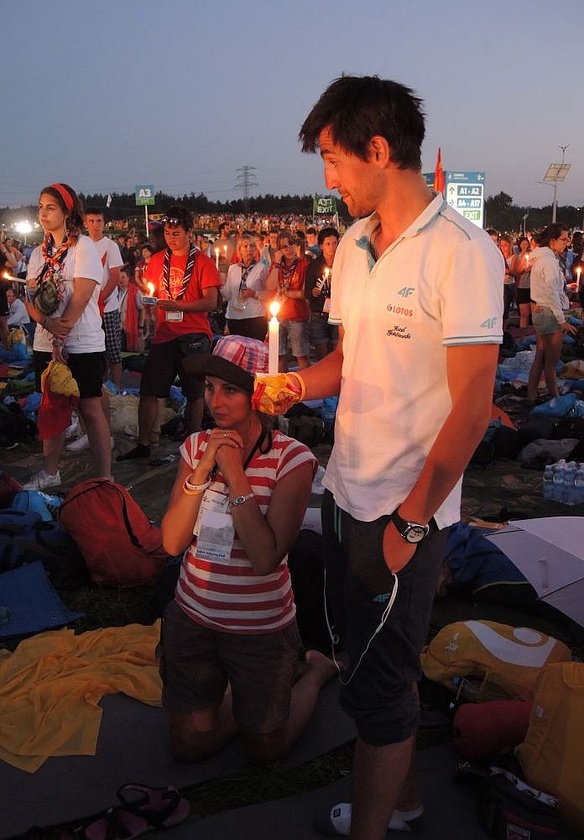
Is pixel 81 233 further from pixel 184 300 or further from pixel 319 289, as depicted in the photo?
pixel 319 289

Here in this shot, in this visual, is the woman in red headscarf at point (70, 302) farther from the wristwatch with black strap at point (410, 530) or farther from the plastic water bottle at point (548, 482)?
the wristwatch with black strap at point (410, 530)

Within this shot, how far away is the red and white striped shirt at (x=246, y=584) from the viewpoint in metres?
2.64

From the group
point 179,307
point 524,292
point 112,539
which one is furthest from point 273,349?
point 524,292

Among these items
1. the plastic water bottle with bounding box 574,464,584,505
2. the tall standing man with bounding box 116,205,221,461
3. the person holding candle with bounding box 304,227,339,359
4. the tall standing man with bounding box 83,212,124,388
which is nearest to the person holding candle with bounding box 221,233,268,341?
the person holding candle with bounding box 304,227,339,359

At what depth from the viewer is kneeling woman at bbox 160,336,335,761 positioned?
8.46 ft

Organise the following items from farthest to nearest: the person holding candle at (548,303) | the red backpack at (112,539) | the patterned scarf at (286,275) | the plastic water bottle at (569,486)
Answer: the patterned scarf at (286,275) < the person holding candle at (548,303) < the plastic water bottle at (569,486) < the red backpack at (112,539)

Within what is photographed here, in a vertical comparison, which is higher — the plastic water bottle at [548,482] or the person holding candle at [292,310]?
the person holding candle at [292,310]

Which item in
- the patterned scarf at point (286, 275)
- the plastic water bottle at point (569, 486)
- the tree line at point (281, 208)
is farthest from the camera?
the tree line at point (281, 208)

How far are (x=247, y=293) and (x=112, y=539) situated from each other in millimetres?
5260

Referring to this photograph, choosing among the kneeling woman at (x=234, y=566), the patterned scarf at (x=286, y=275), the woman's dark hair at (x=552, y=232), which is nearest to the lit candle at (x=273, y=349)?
the kneeling woman at (x=234, y=566)

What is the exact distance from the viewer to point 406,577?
74.5 inches

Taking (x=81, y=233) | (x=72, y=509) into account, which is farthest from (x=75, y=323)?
(x=72, y=509)

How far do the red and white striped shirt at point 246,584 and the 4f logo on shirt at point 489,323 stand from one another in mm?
1088

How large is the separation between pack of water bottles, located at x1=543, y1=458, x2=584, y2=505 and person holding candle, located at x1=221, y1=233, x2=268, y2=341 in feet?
13.8
